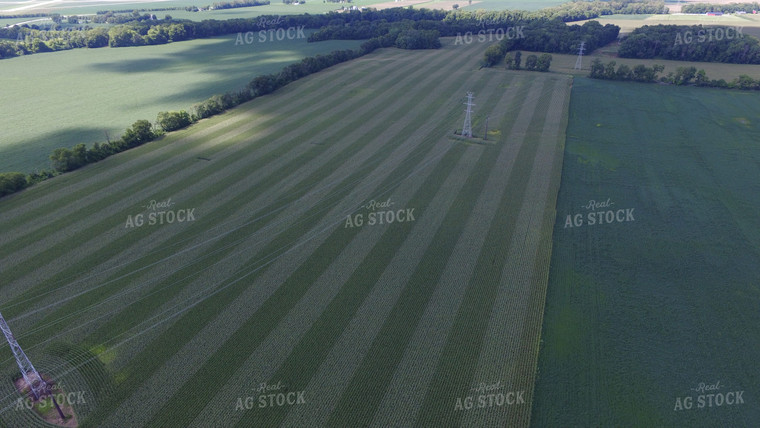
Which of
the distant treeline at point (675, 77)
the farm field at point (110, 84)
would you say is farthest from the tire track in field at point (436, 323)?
the distant treeline at point (675, 77)

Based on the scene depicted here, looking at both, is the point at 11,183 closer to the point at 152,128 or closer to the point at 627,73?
the point at 152,128

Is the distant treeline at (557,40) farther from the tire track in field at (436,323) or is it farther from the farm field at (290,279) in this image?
the tire track in field at (436,323)

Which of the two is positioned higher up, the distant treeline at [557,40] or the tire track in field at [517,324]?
the distant treeline at [557,40]

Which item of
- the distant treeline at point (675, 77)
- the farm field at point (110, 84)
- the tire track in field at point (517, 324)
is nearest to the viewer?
the tire track in field at point (517, 324)

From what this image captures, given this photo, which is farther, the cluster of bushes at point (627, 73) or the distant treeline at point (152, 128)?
the cluster of bushes at point (627, 73)

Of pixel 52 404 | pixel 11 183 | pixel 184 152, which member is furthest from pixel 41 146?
pixel 52 404

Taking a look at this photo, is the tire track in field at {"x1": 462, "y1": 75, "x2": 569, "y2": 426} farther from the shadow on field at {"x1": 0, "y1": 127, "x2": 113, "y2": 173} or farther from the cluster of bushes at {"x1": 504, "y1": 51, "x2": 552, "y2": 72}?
the cluster of bushes at {"x1": 504, "y1": 51, "x2": 552, "y2": 72}

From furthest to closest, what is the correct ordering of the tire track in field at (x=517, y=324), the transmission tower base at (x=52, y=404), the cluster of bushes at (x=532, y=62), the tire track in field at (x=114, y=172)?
the cluster of bushes at (x=532, y=62), the tire track in field at (x=114, y=172), the tire track in field at (x=517, y=324), the transmission tower base at (x=52, y=404)

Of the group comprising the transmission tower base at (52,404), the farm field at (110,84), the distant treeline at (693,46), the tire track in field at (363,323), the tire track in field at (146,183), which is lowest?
the transmission tower base at (52,404)

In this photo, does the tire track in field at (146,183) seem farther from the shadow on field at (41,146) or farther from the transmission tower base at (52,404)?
the transmission tower base at (52,404)
